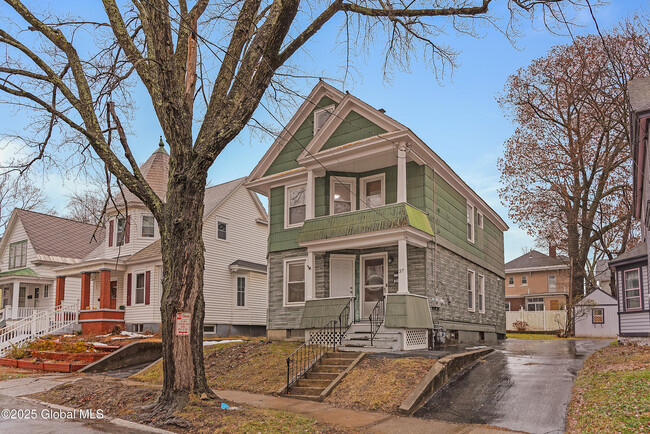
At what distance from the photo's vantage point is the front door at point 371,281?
16.2 m

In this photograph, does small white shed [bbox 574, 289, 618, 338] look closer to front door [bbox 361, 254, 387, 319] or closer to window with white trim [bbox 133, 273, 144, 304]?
front door [bbox 361, 254, 387, 319]

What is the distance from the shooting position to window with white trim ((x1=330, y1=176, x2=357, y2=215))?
17094 millimetres

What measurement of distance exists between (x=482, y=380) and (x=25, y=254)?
2993cm

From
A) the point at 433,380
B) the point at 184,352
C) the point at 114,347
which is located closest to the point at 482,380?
the point at 433,380

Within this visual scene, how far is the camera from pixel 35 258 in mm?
30562

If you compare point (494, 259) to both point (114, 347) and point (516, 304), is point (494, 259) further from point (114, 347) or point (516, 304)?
point (516, 304)

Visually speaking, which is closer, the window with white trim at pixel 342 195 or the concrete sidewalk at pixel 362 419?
the concrete sidewalk at pixel 362 419

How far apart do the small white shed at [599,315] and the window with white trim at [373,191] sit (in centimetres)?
1934

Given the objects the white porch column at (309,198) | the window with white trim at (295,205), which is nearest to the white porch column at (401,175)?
the white porch column at (309,198)

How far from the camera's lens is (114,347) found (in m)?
18.0

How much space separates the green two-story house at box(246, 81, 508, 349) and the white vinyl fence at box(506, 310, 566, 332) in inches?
741

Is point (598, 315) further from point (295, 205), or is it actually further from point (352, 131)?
point (352, 131)

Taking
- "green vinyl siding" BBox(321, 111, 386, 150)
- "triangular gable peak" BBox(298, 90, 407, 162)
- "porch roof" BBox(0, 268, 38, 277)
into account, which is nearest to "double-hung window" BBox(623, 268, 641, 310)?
"triangular gable peak" BBox(298, 90, 407, 162)

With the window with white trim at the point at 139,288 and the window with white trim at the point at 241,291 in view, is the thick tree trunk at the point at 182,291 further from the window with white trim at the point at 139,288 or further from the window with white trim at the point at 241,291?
the window with white trim at the point at 241,291
